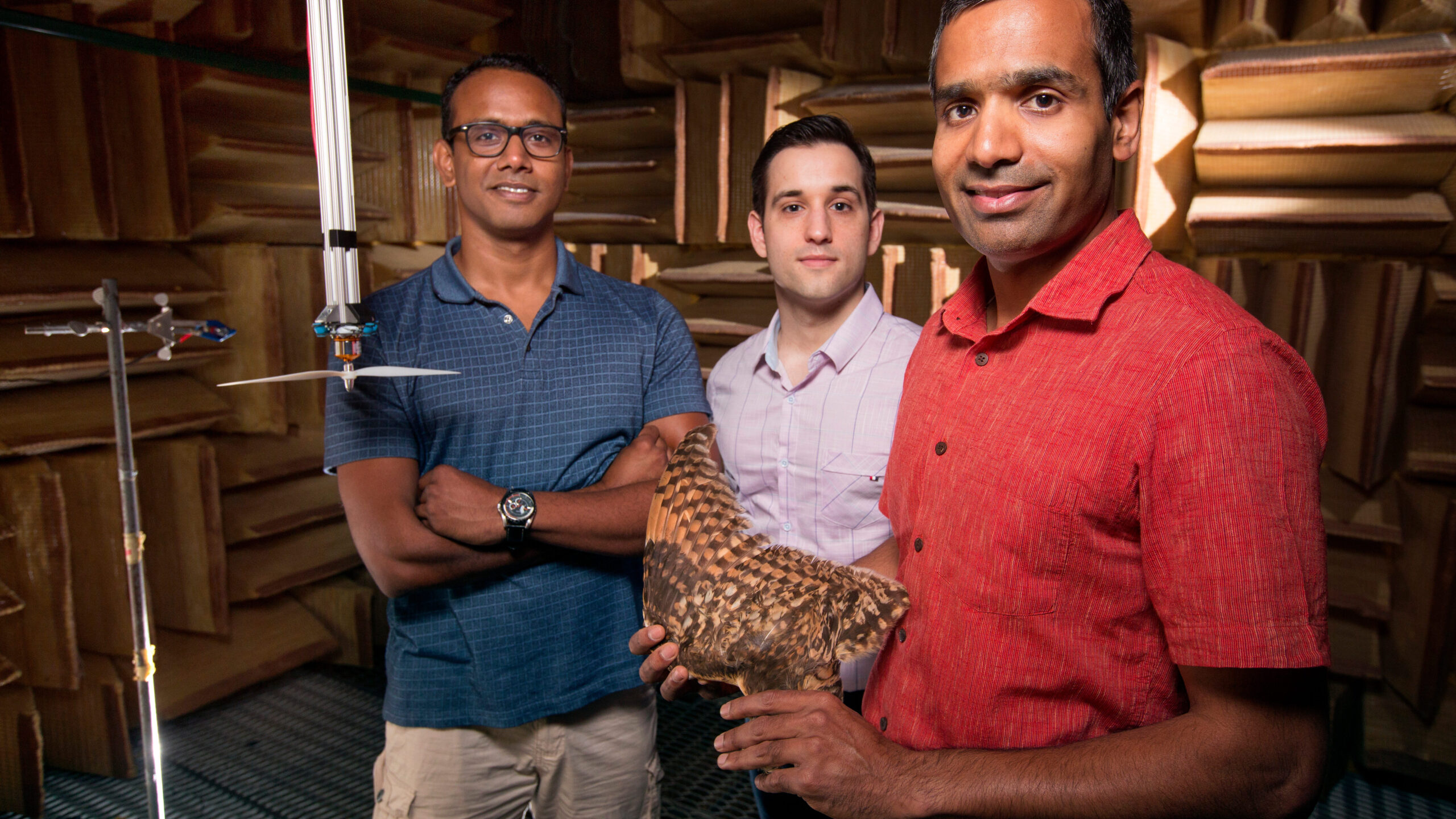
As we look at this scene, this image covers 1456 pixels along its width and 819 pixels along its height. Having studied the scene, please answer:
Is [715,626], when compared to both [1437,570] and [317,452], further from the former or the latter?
[317,452]

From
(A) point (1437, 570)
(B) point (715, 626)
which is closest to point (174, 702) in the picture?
(B) point (715, 626)

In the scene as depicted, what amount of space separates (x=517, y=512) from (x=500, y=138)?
0.82 meters

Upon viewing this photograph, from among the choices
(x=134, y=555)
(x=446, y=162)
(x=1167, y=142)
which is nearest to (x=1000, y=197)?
(x=446, y=162)

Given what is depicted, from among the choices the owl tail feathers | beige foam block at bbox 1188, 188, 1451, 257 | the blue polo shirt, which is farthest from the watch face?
beige foam block at bbox 1188, 188, 1451, 257

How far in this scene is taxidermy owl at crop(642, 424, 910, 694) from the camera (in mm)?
1057

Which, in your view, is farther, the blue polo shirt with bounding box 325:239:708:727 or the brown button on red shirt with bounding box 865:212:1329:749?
the blue polo shirt with bounding box 325:239:708:727

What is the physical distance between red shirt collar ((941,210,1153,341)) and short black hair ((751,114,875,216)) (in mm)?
964

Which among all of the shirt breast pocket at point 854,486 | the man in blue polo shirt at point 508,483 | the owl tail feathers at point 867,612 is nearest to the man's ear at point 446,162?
the man in blue polo shirt at point 508,483

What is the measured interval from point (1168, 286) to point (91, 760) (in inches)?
142

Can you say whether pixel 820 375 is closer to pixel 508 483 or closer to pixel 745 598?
pixel 508 483

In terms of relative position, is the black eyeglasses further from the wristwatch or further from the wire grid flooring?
the wire grid flooring

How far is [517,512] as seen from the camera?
1.57 meters

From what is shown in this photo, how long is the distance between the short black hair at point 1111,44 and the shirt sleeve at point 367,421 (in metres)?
1.26

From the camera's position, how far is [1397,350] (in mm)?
2514
